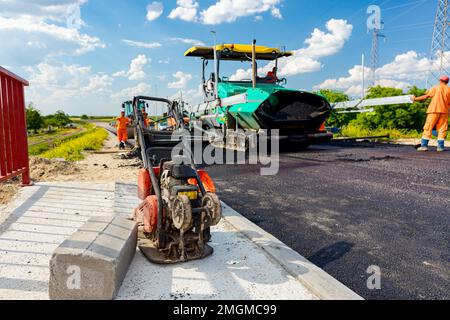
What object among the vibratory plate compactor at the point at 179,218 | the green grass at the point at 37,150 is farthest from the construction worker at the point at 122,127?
the vibratory plate compactor at the point at 179,218

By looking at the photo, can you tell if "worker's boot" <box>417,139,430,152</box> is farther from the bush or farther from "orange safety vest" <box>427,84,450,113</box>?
the bush

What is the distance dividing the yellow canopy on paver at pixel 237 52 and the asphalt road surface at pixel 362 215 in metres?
4.48

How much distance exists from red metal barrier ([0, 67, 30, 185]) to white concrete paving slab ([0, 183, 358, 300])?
83cm

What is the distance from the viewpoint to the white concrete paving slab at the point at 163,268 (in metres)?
2.23

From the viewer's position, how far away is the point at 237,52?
10.6m

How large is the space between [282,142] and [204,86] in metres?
3.68

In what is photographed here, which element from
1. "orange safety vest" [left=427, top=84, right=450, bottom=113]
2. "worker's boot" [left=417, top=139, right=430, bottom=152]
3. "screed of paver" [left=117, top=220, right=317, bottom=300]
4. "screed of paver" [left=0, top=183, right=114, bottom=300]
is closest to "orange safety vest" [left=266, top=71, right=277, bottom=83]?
"orange safety vest" [left=427, top=84, right=450, bottom=113]

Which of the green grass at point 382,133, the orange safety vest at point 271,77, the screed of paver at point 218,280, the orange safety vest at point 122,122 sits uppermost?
the orange safety vest at point 271,77

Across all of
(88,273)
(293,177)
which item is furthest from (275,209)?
(88,273)

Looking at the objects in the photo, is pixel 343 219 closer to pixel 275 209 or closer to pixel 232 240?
pixel 275 209

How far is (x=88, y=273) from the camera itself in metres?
2.09

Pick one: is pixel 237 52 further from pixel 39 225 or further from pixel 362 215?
pixel 39 225

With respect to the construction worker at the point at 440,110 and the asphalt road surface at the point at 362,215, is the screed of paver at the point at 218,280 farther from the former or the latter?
the construction worker at the point at 440,110

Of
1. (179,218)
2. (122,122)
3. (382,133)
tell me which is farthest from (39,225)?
(382,133)
